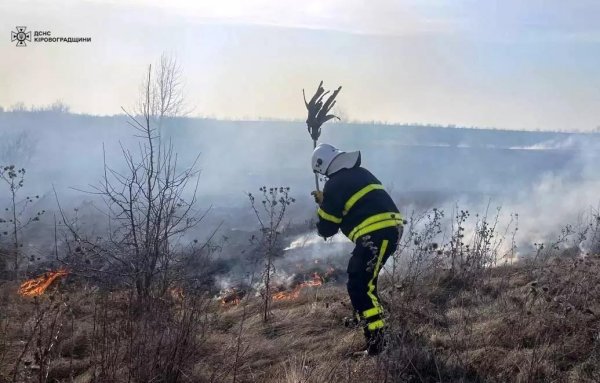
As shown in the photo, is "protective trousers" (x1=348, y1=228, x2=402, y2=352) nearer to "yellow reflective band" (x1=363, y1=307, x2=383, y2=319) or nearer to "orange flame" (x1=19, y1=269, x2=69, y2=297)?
"yellow reflective band" (x1=363, y1=307, x2=383, y2=319)

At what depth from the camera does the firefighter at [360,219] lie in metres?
4.48

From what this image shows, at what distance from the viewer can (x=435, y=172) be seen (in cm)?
3950

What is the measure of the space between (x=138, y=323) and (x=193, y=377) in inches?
19.5

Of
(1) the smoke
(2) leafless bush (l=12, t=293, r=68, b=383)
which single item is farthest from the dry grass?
(1) the smoke

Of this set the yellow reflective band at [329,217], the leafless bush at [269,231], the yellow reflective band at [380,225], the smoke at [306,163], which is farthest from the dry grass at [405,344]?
the smoke at [306,163]

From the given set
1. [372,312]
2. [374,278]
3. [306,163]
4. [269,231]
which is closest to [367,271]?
Result: [374,278]

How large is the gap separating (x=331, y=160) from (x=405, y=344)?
188 cm

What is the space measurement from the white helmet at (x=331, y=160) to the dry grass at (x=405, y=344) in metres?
1.20

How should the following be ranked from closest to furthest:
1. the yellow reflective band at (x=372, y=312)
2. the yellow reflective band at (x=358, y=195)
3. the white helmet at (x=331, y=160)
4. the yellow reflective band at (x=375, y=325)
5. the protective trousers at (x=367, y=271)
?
the yellow reflective band at (x=375, y=325)
the yellow reflective band at (x=372, y=312)
the protective trousers at (x=367, y=271)
the yellow reflective band at (x=358, y=195)
the white helmet at (x=331, y=160)

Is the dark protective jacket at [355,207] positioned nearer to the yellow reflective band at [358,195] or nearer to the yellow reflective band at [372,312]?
the yellow reflective band at [358,195]

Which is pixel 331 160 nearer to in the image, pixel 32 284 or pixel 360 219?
pixel 360 219

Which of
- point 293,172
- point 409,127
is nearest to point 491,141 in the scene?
point 409,127

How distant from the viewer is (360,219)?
4598 millimetres

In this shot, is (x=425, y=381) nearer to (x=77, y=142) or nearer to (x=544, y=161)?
(x=544, y=161)
